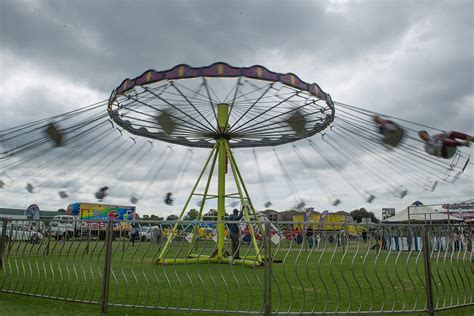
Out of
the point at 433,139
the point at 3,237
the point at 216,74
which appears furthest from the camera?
the point at 216,74

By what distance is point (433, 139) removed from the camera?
8.74 meters

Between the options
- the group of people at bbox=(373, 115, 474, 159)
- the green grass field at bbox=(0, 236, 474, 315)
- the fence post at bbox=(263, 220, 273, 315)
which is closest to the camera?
the fence post at bbox=(263, 220, 273, 315)

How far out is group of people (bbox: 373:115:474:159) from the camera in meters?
8.13

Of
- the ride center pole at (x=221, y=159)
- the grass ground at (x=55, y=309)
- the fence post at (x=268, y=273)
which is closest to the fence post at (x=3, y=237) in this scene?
the grass ground at (x=55, y=309)

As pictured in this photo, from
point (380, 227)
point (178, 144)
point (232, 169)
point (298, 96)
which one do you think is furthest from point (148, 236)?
point (178, 144)

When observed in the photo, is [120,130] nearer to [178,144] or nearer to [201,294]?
[178,144]

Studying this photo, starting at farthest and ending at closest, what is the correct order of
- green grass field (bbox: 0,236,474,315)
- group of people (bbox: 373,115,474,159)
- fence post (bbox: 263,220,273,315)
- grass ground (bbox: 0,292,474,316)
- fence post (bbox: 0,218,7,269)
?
1. group of people (bbox: 373,115,474,159)
2. fence post (bbox: 0,218,7,269)
3. green grass field (bbox: 0,236,474,315)
4. grass ground (bbox: 0,292,474,316)
5. fence post (bbox: 263,220,273,315)

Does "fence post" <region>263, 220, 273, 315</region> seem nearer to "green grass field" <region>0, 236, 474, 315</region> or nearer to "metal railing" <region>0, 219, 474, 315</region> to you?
"metal railing" <region>0, 219, 474, 315</region>

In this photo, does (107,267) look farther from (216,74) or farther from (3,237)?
(216,74)

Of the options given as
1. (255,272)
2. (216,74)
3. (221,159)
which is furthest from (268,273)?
(221,159)

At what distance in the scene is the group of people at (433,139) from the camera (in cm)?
813

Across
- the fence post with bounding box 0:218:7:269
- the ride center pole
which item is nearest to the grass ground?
the fence post with bounding box 0:218:7:269

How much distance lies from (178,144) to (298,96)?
6249 mm

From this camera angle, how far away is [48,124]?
1036cm
